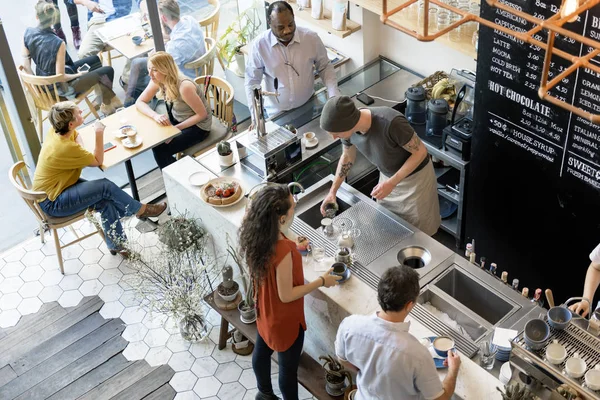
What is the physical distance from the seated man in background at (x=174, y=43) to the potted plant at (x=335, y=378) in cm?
360

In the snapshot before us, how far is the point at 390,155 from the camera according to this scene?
4.34m

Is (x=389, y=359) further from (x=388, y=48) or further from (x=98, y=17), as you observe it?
(x=98, y=17)

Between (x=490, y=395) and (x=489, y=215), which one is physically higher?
(x=490, y=395)

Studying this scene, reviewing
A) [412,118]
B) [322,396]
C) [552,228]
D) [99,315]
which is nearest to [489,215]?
[552,228]

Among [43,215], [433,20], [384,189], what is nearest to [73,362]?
[43,215]

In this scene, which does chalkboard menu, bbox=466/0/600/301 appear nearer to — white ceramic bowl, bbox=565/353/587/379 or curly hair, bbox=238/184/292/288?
white ceramic bowl, bbox=565/353/587/379

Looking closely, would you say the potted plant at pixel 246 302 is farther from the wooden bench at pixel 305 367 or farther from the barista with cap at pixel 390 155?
the barista with cap at pixel 390 155

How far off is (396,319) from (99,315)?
121 inches

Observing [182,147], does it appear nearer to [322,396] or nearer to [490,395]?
[322,396]

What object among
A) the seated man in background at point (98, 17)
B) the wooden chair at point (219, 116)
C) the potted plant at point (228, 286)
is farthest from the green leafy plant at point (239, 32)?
the potted plant at point (228, 286)

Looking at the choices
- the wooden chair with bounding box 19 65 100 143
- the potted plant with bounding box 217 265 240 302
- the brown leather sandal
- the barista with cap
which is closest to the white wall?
the barista with cap

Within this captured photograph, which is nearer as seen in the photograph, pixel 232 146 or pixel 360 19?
pixel 232 146

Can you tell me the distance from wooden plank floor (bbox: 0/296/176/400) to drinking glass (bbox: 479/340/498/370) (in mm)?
2198

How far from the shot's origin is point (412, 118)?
5746mm
